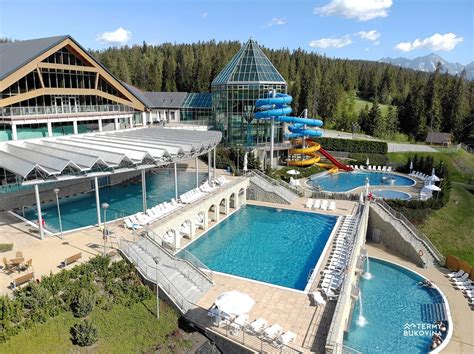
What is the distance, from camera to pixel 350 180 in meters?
41.7

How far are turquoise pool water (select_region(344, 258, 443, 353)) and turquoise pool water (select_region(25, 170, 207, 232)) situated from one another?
15.5m

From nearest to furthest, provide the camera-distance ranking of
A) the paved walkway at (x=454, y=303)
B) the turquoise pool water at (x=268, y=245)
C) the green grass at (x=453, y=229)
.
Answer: the paved walkway at (x=454, y=303) → the turquoise pool water at (x=268, y=245) → the green grass at (x=453, y=229)

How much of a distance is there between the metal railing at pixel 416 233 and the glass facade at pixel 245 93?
725 inches

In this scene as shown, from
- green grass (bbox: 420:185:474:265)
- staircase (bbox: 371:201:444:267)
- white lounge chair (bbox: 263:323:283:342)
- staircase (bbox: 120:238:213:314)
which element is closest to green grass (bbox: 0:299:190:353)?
staircase (bbox: 120:238:213:314)

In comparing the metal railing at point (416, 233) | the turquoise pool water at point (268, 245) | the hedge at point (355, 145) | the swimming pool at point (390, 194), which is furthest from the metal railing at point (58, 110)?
the hedge at point (355, 145)

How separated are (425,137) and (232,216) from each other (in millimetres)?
54310

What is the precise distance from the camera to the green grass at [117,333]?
12.1 m

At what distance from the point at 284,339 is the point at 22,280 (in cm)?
1039

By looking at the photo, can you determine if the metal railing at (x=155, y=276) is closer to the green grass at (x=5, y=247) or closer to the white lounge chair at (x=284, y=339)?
the white lounge chair at (x=284, y=339)

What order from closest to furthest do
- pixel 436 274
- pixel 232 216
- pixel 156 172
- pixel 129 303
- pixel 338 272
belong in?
pixel 129 303
pixel 338 272
pixel 436 274
pixel 232 216
pixel 156 172

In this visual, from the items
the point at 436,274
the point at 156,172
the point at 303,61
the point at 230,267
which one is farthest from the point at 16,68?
the point at 303,61

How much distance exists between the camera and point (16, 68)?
26.0 metres

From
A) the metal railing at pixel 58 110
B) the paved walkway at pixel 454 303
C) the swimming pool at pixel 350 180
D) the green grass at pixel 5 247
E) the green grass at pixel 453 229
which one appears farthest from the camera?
the swimming pool at pixel 350 180

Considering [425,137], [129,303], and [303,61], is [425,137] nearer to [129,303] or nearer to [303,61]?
[303,61]
